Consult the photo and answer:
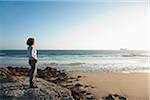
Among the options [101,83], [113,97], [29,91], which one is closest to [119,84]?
[101,83]

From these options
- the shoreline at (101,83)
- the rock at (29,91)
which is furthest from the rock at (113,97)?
the rock at (29,91)

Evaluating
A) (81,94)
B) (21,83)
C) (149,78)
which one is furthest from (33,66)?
(149,78)

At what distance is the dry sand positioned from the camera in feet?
16.8

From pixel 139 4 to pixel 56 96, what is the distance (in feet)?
7.89

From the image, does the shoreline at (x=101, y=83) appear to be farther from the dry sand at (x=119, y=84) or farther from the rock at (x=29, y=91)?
the rock at (x=29, y=91)

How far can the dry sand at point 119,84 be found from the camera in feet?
16.8

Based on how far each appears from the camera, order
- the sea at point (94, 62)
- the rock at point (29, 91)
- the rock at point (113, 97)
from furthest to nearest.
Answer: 1. the sea at point (94, 62)
2. the rock at point (113, 97)
3. the rock at point (29, 91)

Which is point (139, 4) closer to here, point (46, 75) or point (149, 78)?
point (149, 78)

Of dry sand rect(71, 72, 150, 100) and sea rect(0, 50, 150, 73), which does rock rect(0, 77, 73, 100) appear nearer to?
dry sand rect(71, 72, 150, 100)

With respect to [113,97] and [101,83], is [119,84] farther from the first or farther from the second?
[113,97]

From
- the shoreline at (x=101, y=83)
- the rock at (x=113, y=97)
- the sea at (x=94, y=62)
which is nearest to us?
the rock at (x=113, y=97)

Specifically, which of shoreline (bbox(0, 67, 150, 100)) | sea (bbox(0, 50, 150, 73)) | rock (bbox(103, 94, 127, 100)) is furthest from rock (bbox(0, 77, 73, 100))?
sea (bbox(0, 50, 150, 73))

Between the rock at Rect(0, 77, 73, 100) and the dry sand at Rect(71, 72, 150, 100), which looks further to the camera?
the dry sand at Rect(71, 72, 150, 100)

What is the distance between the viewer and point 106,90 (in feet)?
17.7
